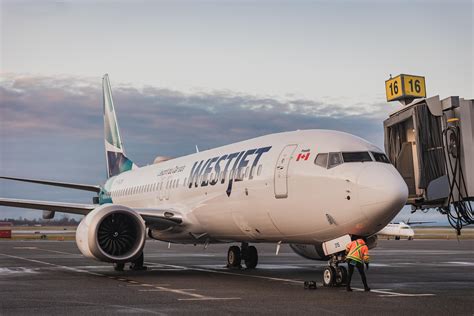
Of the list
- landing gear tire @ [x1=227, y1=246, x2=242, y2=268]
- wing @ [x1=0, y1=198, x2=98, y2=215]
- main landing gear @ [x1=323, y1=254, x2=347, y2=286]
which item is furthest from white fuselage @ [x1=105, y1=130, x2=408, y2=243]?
wing @ [x1=0, y1=198, x2=98, y2=215]

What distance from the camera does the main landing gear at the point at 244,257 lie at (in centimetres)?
2181

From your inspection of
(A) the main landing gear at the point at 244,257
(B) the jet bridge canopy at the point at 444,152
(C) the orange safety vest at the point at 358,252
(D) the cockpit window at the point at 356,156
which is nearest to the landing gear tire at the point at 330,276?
Result: (C) the orange safety vest at the point at 358,252

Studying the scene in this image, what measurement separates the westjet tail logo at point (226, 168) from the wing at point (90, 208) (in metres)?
1.15

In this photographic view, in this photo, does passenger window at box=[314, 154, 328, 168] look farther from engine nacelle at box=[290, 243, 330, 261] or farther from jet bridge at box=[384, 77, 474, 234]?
engine nacelle at box=[290, 243, 330, 261]

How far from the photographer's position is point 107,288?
48.6ft

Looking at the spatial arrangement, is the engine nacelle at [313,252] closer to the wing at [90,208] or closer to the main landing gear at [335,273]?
the main landing gear at [335,273]

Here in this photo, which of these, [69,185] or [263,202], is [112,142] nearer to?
[69,185]

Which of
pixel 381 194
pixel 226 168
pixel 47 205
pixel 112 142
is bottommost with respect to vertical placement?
pixel 381 194

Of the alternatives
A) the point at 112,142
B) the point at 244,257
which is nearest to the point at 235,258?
the point at 244,257

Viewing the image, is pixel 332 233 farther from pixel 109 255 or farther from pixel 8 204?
pixel 8 204

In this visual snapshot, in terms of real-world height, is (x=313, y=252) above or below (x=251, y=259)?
above

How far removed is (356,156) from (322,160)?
2.51 feet

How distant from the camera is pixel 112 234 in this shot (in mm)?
18484

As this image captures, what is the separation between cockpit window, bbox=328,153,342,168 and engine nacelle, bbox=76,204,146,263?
625 centimetres
